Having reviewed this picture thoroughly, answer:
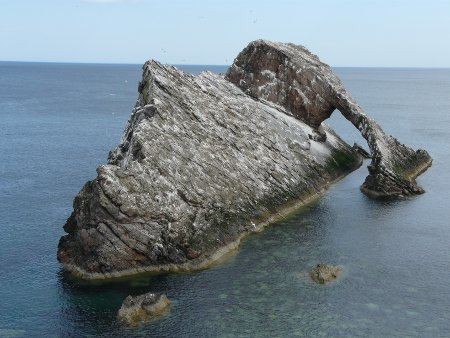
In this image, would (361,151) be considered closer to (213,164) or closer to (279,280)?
(213,164)

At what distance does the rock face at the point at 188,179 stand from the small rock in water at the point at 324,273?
34.0 feet

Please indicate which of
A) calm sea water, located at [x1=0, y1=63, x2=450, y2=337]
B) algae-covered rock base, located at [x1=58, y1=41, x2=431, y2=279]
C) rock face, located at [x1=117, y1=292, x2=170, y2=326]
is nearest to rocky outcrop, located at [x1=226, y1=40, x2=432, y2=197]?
algae-covered rock base, located at [x1=58, y1=41, x2=431, y2=279]

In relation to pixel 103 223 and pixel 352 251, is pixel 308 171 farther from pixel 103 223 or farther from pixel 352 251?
pixel 103 223

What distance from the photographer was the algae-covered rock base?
4947 centimetres

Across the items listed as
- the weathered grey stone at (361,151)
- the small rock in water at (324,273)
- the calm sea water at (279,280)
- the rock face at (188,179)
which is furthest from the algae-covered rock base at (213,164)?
the small rock in water at (324,273)

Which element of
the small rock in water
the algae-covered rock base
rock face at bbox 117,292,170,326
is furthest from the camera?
the algae-covered rock base

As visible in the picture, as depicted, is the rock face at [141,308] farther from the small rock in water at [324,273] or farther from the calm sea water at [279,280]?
the small rock in water at [324,273]

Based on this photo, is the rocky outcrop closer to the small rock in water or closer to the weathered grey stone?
the weathered grey stone

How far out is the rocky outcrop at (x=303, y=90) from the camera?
8019 cm

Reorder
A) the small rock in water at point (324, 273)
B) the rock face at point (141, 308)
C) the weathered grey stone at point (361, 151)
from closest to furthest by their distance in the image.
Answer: the rock face at point (141, 308) < the small rock in water at point (324, 273) < the weathered grey stone at point (361, 151)

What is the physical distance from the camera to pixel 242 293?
44750mm

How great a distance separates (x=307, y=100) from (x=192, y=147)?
30.9 m

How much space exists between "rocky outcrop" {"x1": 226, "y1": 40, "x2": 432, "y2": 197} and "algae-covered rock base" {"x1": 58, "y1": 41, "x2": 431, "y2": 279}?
18 centimetres

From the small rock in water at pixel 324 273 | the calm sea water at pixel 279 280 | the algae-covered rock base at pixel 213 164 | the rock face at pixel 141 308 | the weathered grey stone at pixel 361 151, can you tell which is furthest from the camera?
the weathered grey stone at pixel 361 151
